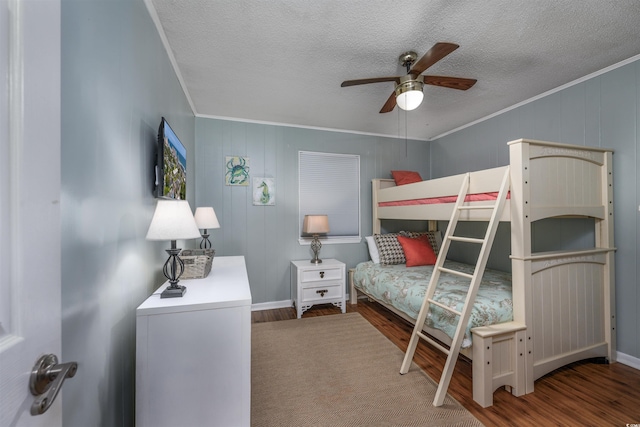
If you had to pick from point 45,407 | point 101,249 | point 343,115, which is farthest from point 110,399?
point 343,115

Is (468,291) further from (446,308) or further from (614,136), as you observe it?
(614,136)

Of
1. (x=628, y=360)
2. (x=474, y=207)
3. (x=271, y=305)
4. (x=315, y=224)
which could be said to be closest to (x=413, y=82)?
(x=474, y=207)

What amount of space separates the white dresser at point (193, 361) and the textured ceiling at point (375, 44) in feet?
5.68

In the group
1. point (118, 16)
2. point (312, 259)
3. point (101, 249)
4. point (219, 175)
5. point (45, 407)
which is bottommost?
point (312, 259)

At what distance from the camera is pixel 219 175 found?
10.8 ft

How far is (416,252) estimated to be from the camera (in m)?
3.33

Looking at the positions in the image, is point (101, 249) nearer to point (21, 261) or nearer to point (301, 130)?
point (21, 261)

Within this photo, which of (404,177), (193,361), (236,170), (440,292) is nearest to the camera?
(193,361)

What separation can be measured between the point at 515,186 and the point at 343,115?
2.05m

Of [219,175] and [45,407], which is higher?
[219,175]

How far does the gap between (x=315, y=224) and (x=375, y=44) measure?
6.65ft

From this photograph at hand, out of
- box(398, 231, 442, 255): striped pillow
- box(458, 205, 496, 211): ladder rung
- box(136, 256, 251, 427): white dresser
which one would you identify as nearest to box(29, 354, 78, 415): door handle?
box(136, 256, 251, 427): white dresser

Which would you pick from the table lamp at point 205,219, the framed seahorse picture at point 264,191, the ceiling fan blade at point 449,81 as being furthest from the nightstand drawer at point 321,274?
the ceiling fan blade at point 449,81

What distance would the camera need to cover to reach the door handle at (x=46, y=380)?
1.60 ft
